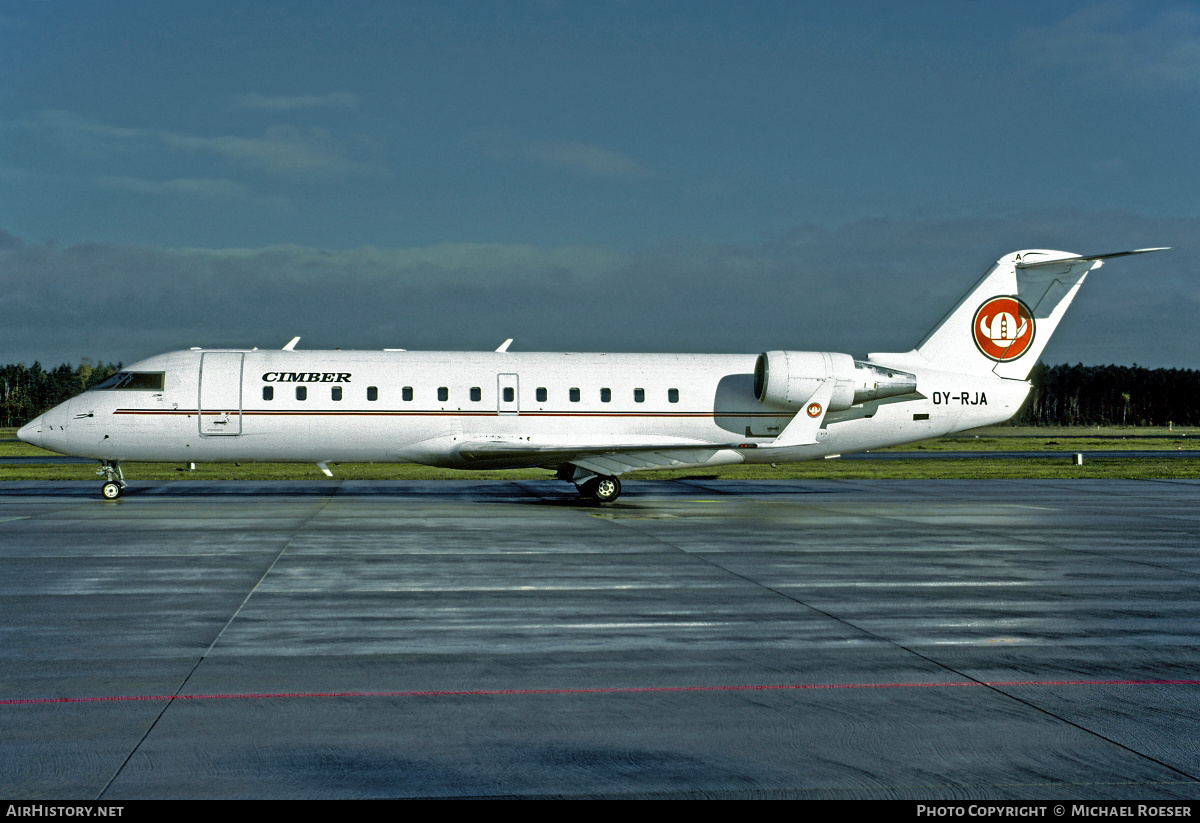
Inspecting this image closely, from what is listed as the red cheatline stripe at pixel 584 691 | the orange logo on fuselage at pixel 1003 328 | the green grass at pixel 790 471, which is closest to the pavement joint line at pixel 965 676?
the red cheatline stripe at pixel 584 691

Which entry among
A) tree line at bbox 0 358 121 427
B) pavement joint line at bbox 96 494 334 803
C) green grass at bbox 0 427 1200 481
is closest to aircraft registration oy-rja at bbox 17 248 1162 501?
pavement joint line at bbox 96 494 334 803

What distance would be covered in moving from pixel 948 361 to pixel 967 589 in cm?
1484

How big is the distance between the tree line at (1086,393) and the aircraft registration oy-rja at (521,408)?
15797 cm

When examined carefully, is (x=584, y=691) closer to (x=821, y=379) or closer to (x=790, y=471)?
(x=821, y=379)

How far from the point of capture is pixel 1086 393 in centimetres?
18612

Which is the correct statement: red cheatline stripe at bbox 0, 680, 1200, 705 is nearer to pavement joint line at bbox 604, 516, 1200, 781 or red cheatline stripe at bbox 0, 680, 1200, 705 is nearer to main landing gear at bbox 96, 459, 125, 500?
pavement joint line at bbox 604, 516, 1200, 781

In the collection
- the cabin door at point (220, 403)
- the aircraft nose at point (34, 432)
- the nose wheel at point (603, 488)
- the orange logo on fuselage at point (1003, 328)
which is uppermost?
the orange logo on fuselage at point (1003, 328)

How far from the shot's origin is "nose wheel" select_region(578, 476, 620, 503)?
24.2 metres

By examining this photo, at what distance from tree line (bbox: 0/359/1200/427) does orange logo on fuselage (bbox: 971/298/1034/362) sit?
15567 cm

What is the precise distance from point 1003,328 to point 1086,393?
180 metres

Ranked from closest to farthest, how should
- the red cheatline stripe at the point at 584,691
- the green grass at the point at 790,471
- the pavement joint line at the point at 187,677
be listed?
the pavement joint line at the point at 187,677 → the red cheatline stripe at the point at 584,691 → the green grass at the point at 790,471

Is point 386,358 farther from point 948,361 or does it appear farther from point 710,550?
point 948,361

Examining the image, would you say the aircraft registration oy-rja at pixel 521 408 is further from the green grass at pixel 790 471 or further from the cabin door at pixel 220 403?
the green grass at pixel 790 471

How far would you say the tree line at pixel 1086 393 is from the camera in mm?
173125
